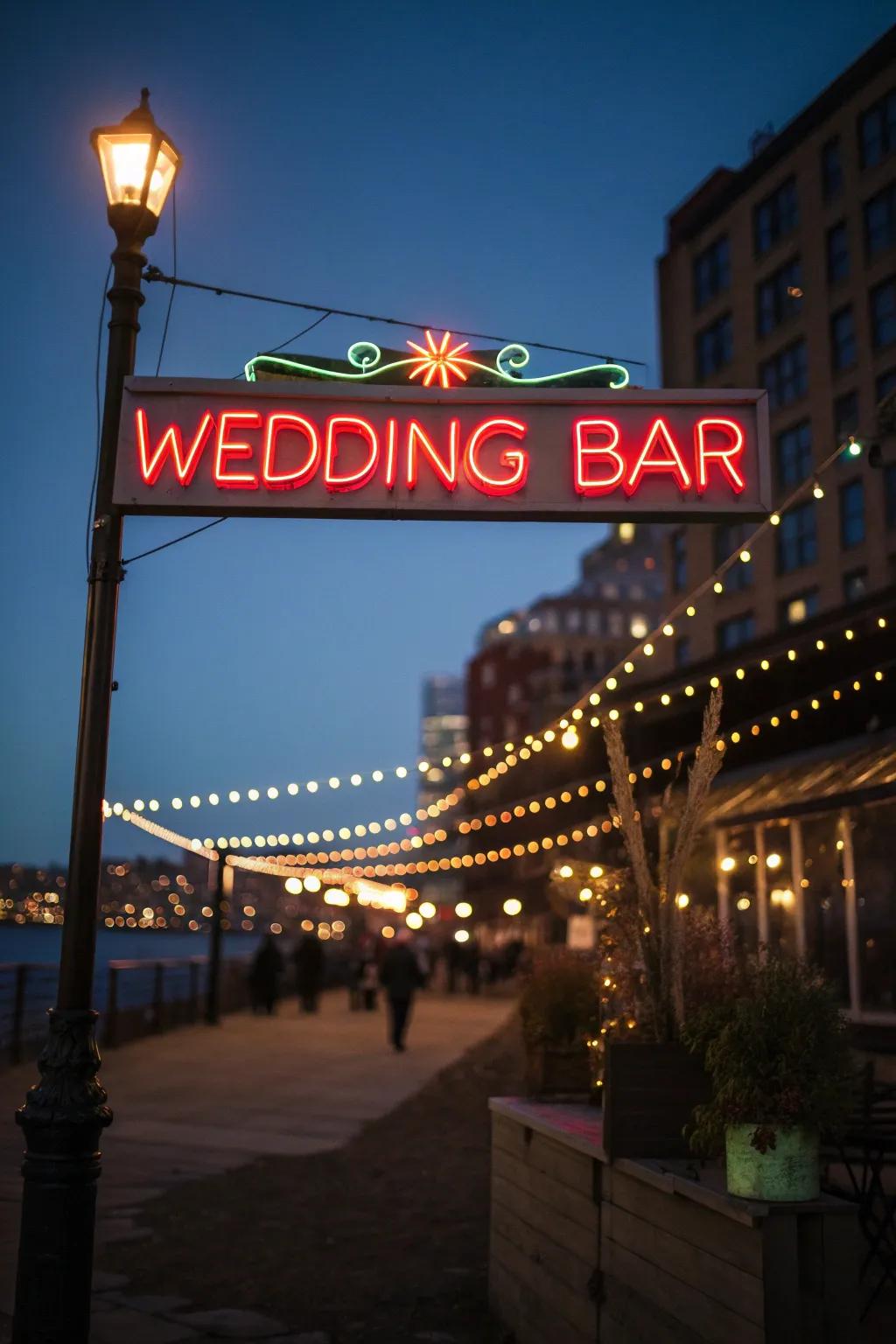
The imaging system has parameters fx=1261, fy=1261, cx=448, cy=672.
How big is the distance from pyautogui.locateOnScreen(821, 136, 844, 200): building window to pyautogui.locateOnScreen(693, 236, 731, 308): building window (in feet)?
17.9

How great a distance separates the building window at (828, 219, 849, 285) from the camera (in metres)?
35.5

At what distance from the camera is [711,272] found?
42344 mm

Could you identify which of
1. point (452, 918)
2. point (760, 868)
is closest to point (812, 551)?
point (760, 868)

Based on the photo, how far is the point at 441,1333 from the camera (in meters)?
6.10

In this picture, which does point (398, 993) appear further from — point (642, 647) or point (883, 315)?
point (883, 315)

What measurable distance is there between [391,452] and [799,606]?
3317cm

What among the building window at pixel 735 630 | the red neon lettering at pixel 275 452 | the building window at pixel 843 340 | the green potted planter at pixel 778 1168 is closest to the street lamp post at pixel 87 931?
the red neon lettering at pixel 275 452

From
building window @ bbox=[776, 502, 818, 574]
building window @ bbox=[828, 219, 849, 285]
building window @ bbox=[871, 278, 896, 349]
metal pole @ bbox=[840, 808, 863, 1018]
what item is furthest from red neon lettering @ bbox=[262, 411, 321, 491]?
building window @ bbox=[828, 219, 849, 285]

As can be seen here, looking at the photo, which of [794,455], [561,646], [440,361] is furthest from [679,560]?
[561,646]

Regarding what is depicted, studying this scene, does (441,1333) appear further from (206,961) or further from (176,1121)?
(206,961)

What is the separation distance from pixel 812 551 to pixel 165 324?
3271 centimetres

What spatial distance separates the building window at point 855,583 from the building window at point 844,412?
3.75m

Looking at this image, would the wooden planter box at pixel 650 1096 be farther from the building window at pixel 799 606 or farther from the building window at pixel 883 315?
the building window at pixel 799 606

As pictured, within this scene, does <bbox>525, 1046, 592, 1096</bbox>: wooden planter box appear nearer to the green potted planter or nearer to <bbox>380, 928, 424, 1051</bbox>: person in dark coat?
the green potted planter
